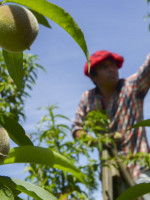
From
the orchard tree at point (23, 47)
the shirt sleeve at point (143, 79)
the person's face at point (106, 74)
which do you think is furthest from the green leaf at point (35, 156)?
the person's face at point (106, 74)

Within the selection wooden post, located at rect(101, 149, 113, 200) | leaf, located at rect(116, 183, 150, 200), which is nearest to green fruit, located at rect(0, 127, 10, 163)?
leaf, located at rect(116, 183, 150, 200)

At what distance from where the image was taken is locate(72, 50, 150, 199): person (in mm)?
2709

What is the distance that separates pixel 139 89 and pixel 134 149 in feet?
1.63

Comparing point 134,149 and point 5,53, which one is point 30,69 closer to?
point 134,149

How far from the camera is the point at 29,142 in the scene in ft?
1.94

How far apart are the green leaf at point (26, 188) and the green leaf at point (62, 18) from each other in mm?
221

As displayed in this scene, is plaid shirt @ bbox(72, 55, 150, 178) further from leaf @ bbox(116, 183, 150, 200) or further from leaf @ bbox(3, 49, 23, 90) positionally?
leaf @ bbox(3, 49, 23, 90)

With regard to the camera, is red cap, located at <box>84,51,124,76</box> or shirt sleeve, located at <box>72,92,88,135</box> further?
red cap, located at <box>84,51,124,76</box>

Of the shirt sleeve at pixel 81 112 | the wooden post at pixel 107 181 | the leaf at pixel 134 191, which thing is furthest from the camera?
the shirt sleeve at pixel 81 112

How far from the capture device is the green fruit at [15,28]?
473 millimetres

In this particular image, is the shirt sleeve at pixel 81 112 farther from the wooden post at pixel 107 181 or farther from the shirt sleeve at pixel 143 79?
the wooden post at pixel 107 181

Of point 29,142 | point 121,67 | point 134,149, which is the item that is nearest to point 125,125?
point 134,149

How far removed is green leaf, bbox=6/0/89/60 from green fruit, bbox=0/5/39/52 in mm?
39

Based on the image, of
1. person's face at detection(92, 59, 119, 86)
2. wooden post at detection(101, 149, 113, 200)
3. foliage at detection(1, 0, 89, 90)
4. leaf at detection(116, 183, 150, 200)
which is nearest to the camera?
foliage at detection(1, 0, 89, 90)
